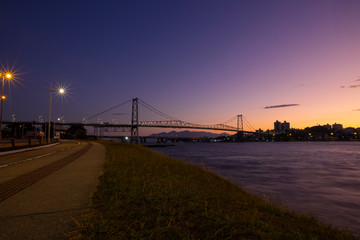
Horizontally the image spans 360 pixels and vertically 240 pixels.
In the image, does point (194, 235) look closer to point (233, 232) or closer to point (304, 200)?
point (233, 232)

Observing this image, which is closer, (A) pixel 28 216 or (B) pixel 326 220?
(A) pixel 28 216

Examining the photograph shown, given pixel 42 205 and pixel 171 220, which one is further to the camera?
pixel 42 205

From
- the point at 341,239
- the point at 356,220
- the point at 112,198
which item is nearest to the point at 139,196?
the point at 112,198

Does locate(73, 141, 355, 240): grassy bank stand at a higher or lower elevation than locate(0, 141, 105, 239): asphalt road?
lower

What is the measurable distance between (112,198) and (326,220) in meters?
9.22

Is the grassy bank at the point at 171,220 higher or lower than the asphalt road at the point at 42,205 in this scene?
lower

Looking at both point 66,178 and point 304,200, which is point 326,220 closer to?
point 304,200

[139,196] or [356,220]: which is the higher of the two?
[139,196]

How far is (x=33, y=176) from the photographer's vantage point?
8461 millimetres

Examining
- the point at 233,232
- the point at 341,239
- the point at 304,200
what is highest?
the point at 233,232

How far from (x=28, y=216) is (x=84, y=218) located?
50.1 inches

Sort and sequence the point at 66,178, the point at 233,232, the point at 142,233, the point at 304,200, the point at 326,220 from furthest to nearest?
the point at 304,200, the point at 326,220, the point at 66,178, the point at 233,232, the point at 142,233

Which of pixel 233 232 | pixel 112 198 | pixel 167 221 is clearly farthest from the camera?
pixel 112 198

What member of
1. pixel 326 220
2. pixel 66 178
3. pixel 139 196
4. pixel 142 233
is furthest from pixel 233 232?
pixel 326 220
